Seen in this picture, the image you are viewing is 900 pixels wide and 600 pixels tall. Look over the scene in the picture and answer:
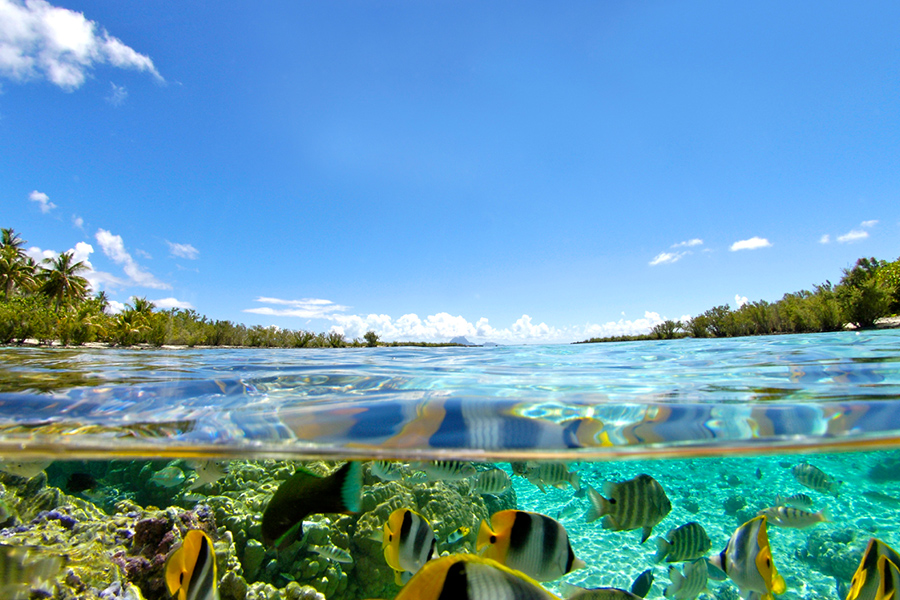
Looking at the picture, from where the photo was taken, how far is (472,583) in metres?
0.95

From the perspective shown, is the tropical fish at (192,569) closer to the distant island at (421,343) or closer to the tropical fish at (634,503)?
the tropical fish at (634,503)

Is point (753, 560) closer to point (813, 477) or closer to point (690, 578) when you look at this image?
point (690, 578)

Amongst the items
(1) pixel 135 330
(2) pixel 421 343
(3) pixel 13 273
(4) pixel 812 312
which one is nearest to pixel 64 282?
(3) pixel 13 273

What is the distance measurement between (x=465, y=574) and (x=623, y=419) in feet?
13.1

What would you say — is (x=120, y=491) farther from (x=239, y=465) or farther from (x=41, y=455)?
(x=41, y=455)

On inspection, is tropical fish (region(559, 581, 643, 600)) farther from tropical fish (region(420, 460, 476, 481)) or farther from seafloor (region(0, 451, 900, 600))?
seafloor (region(0, 451, 900, 600))

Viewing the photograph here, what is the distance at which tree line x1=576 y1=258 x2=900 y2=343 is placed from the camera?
2467 centimetres

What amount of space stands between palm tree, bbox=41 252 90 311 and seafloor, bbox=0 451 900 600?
63692mm

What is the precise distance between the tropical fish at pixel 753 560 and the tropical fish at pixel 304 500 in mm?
2955

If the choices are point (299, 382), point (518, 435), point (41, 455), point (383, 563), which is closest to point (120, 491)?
point (41, 455)

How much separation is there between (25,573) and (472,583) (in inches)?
150

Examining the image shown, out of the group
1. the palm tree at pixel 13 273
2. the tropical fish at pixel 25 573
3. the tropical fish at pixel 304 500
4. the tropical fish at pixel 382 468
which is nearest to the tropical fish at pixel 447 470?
the tropical fish at pixel 382 468

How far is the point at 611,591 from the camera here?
274 centimetres

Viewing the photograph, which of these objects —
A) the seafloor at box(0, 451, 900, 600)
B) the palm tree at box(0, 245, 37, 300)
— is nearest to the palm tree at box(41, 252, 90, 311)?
the palm tree at box(0, 245, 37, 300)
